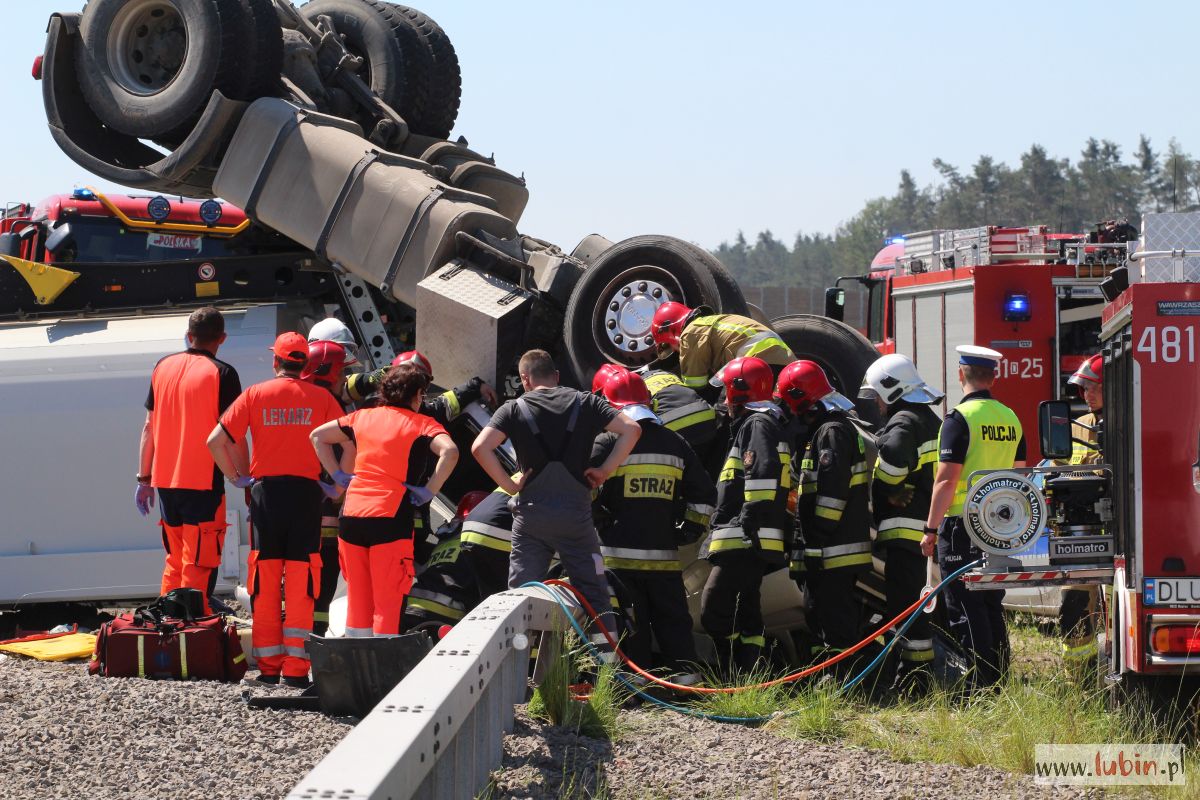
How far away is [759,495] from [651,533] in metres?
0.53

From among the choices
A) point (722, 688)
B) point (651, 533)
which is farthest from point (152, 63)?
point (722, 688)

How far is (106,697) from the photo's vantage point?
585 centimetres

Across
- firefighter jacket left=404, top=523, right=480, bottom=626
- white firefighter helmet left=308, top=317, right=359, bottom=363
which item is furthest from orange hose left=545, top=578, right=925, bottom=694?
white firefighter helmet left=308, top=317, right=359, bottom=363

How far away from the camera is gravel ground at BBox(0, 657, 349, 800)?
4.72m

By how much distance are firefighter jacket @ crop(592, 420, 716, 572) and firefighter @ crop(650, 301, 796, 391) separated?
106 centimetres

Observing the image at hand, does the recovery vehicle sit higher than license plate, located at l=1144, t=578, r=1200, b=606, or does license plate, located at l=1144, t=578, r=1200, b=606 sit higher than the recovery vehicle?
the recovery vehicle

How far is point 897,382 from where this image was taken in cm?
703

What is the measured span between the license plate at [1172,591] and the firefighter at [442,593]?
3229 millimetres

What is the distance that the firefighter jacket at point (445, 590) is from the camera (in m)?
6.89

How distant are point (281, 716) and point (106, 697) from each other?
76 cm

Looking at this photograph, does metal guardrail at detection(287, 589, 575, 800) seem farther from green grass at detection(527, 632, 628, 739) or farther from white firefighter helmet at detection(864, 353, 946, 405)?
white firefighter helmet at detection(864, 353, 946, 405)

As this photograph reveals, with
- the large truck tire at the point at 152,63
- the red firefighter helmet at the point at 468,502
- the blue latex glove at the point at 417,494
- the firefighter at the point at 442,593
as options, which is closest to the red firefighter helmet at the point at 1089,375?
the red firefighter helmet at the point at 468,502

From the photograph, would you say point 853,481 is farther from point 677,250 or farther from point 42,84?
point 42,84

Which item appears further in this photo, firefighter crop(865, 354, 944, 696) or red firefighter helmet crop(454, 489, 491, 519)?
red firefighter helmet crop(454, 489, 491, 519)
